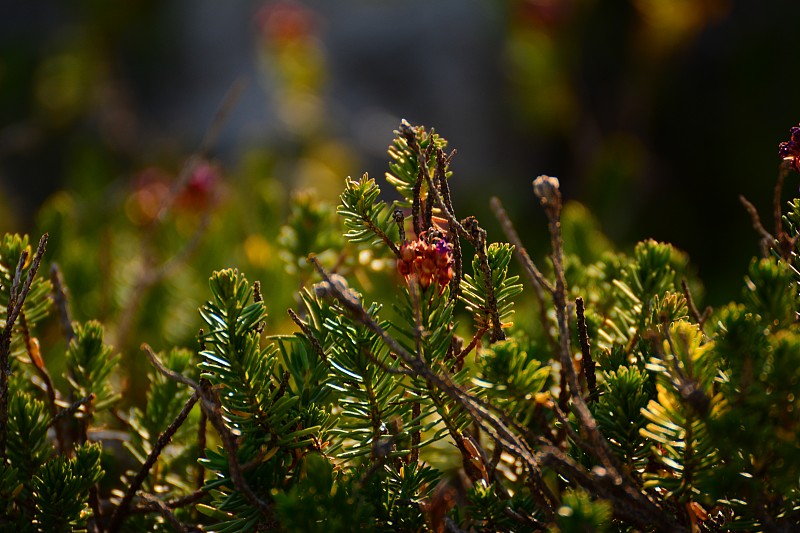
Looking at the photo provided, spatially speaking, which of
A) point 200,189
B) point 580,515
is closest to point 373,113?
point 200,189

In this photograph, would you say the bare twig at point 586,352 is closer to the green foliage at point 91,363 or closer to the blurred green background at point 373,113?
the green foliage at point 91,363

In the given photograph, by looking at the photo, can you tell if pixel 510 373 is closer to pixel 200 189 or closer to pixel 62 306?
pixel 62 306

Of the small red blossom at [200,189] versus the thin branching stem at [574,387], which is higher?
the small red blossom at [200,189]

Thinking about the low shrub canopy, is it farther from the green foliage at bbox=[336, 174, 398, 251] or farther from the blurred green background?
the blurred green background

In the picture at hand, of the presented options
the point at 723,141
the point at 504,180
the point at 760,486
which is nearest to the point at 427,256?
the point at 760,486

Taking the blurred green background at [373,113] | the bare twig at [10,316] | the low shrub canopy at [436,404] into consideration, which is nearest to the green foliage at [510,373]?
the low shrub canopy at [436,404]

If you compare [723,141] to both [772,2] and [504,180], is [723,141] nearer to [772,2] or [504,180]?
[772,2]

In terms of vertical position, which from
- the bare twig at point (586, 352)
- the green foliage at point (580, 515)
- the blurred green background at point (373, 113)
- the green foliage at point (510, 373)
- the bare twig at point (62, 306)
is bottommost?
the green foliage at point (580, 515)
